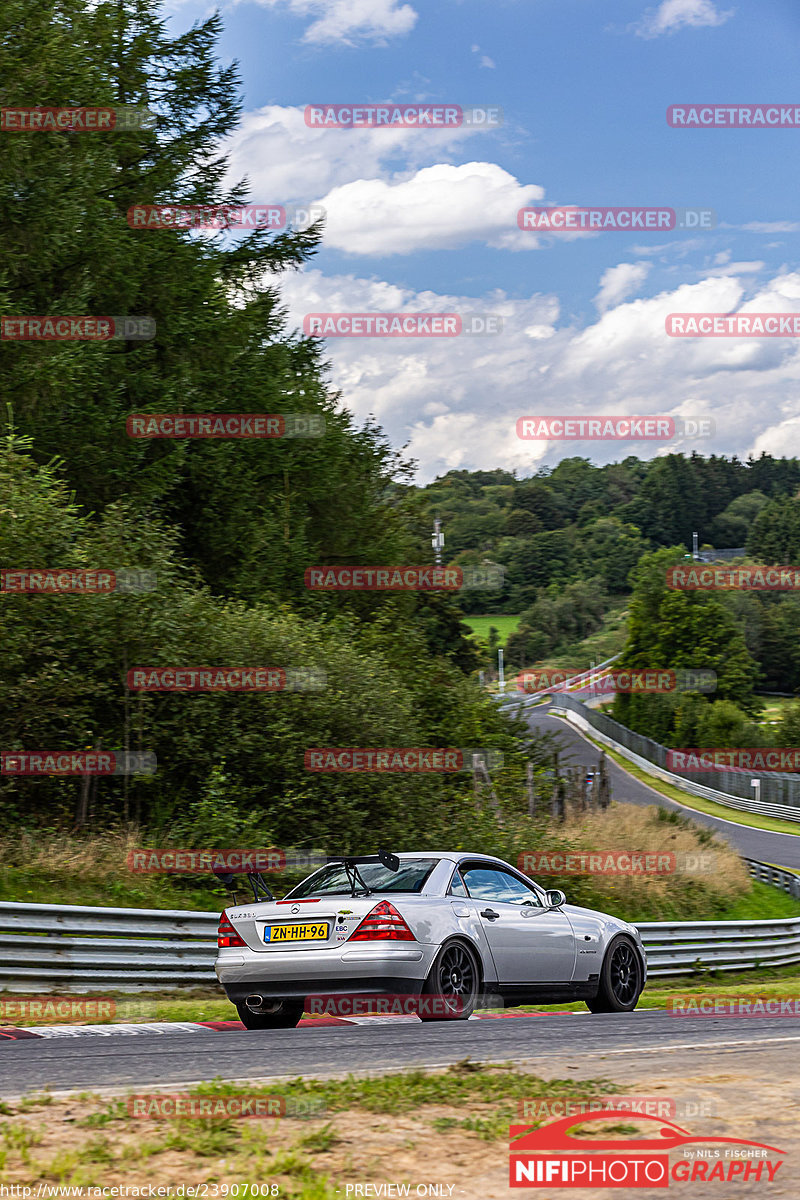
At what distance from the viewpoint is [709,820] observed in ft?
182

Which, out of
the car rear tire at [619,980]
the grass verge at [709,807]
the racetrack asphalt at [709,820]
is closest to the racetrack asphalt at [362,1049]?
the car rear tire at [619,980]

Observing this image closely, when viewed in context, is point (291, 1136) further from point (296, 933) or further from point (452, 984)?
point (452, 984)

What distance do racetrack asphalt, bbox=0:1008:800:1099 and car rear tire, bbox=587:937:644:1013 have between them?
944 mm

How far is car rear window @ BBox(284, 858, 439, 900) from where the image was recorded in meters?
9.50

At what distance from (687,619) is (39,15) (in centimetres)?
9050

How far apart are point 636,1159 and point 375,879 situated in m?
5.15

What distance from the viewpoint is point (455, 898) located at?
9.58m

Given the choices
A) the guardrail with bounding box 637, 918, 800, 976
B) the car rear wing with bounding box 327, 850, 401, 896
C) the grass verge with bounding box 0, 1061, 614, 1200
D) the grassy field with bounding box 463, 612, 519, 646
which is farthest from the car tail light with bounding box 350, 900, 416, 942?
the grassy field with bounding box 463, 612, 519, 646

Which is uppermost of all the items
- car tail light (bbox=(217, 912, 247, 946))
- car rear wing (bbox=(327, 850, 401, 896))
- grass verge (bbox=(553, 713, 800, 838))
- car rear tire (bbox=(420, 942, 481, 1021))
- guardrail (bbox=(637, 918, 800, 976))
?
car rear wing (bbox=(327, 850, 401, 896))

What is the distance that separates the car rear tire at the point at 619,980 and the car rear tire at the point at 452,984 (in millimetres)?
1799

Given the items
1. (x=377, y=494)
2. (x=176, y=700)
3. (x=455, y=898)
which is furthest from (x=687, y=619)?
(x=455, y=898)

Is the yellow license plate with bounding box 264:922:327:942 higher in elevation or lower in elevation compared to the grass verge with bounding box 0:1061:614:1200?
lower

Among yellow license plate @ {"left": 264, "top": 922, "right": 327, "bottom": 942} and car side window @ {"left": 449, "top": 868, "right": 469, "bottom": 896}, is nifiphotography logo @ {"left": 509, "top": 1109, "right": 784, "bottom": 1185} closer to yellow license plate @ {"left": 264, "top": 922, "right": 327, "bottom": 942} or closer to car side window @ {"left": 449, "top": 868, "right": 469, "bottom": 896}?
yellow license plate @ {"left": 264, "top": 922, "right": 327, "bottom": 942}

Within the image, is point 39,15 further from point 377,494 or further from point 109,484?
point 377,494
